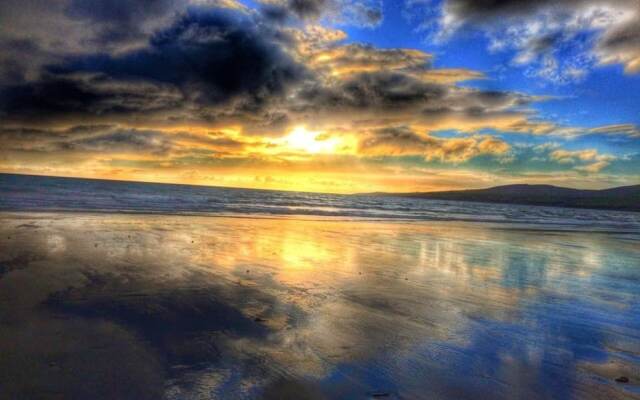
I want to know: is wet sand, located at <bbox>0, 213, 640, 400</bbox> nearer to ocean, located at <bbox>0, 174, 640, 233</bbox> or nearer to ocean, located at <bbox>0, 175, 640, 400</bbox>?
ocean, located at <bbox>0, 175, 640, 400</bbox>

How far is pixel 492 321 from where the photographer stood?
23.5 ft

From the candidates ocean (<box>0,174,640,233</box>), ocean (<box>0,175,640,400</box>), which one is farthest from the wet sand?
ocean (<box>0,174,640,233</box>)

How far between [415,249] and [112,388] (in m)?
14.0

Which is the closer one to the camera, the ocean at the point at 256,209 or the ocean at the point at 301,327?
the ocean at the point at 301,327

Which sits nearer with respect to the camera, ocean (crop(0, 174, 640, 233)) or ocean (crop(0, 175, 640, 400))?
ocean (crop(0, 175, 640, 400))

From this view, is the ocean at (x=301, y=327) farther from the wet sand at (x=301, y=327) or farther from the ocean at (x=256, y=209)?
the ocean at (x=256, y=209)

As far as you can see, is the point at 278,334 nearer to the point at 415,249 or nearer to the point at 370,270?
the point at 370,270

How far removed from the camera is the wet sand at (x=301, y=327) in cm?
451

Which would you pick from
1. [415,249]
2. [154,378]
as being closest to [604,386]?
[154,378]

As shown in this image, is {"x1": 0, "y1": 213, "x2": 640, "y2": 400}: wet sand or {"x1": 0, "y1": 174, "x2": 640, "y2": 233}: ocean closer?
{"x1": 0, "y1": 213, "x2": 640, "y2": 400}: wet sand

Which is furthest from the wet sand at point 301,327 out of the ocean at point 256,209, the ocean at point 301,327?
the ocean at point 256,209

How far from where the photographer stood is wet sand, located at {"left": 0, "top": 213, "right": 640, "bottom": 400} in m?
4.51

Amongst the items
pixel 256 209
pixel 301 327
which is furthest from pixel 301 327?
pixel 256 209

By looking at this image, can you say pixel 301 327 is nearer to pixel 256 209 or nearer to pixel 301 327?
pixel 301 327
